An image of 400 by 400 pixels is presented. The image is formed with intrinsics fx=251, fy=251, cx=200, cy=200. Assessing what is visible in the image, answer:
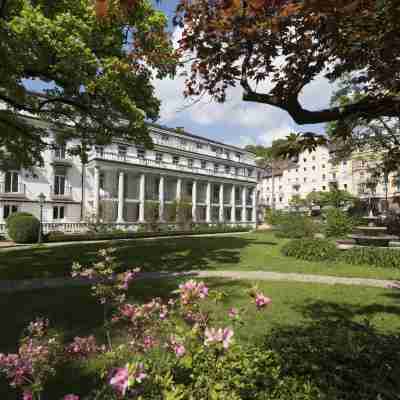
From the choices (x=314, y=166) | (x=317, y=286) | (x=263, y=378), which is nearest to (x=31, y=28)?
(x=263, y=378)

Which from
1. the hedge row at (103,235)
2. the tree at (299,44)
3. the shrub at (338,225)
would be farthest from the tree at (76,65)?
the shrub at (338,225)

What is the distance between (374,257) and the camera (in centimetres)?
1063

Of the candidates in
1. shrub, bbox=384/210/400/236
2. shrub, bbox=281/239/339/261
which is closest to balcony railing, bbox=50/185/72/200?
shrub, bbox=281/239/339/261

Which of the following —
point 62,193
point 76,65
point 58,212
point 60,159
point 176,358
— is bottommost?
point 176,358

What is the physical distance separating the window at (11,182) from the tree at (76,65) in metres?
18.0

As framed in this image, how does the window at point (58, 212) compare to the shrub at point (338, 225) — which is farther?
the window at point (58, 212)

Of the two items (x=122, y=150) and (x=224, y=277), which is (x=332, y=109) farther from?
(x=122, y=150)

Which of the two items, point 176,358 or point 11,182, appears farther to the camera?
point 11,182

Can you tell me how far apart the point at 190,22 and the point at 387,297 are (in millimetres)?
7380

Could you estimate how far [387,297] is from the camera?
247 inches

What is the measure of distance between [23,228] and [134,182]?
20.9 m

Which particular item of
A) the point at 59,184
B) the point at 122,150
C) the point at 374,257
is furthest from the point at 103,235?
the point at 374,257

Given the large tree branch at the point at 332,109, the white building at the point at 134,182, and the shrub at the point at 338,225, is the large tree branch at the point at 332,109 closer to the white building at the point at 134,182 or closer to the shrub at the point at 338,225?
the white building at the point at 134,182

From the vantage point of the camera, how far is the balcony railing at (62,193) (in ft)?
94.1
